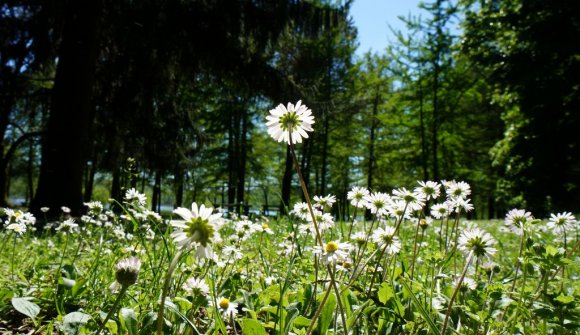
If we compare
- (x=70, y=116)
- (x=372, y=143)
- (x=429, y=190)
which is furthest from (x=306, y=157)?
(x=429, y=190)

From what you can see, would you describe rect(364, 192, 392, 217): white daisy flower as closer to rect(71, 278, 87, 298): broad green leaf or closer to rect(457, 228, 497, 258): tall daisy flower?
rect(457, 228, 497, 258): tall daisy flower

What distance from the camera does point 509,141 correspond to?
11289mm

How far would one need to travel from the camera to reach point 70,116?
6598 mm

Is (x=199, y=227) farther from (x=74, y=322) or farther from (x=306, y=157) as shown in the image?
(x=306, y=157)

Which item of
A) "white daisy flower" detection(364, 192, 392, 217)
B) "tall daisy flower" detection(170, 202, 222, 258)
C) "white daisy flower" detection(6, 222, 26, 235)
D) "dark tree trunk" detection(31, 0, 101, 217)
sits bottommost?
"white daisy flower" detection(6, 222, 26, 235)

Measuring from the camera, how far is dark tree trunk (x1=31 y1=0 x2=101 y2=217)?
6.29 meters

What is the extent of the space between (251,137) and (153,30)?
1301cm

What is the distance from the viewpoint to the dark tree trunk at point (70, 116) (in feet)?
20.6

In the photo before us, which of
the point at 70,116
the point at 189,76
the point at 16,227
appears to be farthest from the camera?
the point at 189,76

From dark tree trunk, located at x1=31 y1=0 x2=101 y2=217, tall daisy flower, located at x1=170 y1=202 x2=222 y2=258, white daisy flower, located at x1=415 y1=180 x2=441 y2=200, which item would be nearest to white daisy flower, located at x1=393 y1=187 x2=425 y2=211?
white daisy flower, located at x1=415 y1=180 x2=441 y2=200

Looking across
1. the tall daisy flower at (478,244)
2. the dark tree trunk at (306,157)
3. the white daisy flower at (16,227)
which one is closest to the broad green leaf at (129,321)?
the tall daisy flower at (478,244)

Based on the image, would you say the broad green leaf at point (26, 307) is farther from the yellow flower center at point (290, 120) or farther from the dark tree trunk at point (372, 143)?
the dark tree trunk at point (372, 143)

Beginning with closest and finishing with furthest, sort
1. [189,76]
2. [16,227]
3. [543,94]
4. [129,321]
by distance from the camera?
[129,321] → [16,227] → [189,76] → [543,94]

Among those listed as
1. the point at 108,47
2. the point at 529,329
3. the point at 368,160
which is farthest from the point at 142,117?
the point at 368,160
